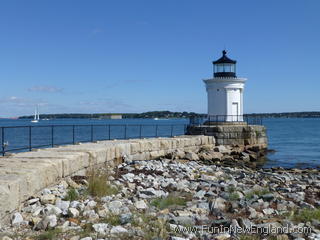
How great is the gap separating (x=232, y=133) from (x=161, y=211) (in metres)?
16.2

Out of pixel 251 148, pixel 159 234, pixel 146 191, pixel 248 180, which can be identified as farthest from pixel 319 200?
pixel 251 148

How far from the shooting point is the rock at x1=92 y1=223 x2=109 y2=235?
527cm

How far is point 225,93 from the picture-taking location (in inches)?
908

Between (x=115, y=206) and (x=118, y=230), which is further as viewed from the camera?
(x=115, y=206)

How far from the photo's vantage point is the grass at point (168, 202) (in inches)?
277

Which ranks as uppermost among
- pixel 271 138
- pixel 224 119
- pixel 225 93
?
pixel 225 93

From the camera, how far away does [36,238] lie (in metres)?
4.99

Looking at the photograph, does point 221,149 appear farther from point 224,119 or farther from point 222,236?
point 222,236

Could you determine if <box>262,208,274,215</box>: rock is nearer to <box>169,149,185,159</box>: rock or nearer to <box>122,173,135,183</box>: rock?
<box>122,173,135,183</box>: rock

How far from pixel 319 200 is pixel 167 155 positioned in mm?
8411

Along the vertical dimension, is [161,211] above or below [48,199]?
below

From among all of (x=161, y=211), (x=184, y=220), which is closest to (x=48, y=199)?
(x=161, y=211)

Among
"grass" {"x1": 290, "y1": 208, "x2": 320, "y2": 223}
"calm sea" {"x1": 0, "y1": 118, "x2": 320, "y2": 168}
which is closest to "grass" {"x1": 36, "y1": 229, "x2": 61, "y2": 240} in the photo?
"grass" {"x1": 290, "y1": 208, "x2": 320, "y2": 223}

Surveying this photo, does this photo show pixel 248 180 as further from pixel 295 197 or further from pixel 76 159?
pixel 76 159
